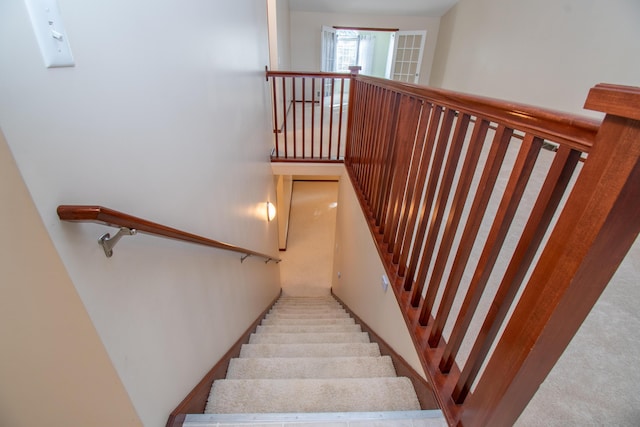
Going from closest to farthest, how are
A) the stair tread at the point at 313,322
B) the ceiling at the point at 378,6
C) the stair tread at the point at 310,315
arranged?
the stair tread at the point at 313,322, the stair tread at the point at 310,315, the ceiling at the point at 378,6

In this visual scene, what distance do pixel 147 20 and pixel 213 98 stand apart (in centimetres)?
67

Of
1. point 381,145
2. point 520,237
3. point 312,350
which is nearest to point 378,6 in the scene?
point 381,145

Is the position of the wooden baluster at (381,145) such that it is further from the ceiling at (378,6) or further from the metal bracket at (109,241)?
the ceiling at (378,6)

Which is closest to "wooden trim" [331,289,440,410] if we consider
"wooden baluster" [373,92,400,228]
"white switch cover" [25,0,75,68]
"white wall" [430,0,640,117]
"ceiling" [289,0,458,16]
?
"wooden baluster" [373,92,400,228]

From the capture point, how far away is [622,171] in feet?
1.61

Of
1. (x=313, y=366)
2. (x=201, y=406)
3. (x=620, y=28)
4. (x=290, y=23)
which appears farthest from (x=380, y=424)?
(x=290, y=23)

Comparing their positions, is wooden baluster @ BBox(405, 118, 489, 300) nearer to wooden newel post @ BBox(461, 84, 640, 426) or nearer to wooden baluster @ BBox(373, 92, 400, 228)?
wooden newel post @ BBox(461, 84, 640, 426)

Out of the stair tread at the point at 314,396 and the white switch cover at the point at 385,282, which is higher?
the white switch cover at the point at 385,282

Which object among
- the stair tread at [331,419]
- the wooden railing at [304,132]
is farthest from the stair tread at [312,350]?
the wooden railing at [304,132]

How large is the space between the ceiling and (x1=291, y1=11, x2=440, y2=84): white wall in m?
0.11

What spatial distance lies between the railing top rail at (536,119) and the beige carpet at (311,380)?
1.28 metres

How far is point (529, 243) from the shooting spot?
73cm

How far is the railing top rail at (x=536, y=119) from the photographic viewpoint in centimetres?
57

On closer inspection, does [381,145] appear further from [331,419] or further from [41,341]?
[41,341]
